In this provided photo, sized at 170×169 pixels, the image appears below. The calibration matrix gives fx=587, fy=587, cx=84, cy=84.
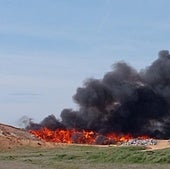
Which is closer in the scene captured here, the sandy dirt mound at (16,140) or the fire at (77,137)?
the sandy dirt mound at (16,140)

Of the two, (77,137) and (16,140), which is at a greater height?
(77,137)

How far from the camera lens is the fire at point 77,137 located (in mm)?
96025

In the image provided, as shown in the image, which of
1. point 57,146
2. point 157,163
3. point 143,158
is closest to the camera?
point 157,163

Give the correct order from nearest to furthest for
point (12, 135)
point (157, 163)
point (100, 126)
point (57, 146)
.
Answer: point (157, 163), point (57, 146), point (12, 135), point (100, 126)

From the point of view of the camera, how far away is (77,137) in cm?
9825

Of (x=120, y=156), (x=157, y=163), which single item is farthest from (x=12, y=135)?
(x=157, y=163)

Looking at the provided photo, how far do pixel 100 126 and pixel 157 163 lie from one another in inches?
2426

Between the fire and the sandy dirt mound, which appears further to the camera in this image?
the fire

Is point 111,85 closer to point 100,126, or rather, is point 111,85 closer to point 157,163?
point 100,126

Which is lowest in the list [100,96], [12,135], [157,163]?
[157,163]

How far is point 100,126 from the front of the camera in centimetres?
10831

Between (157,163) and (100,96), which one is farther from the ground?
(100,96)

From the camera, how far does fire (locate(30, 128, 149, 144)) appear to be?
96.0 m

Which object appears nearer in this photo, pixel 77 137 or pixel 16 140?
pixel 16 140
